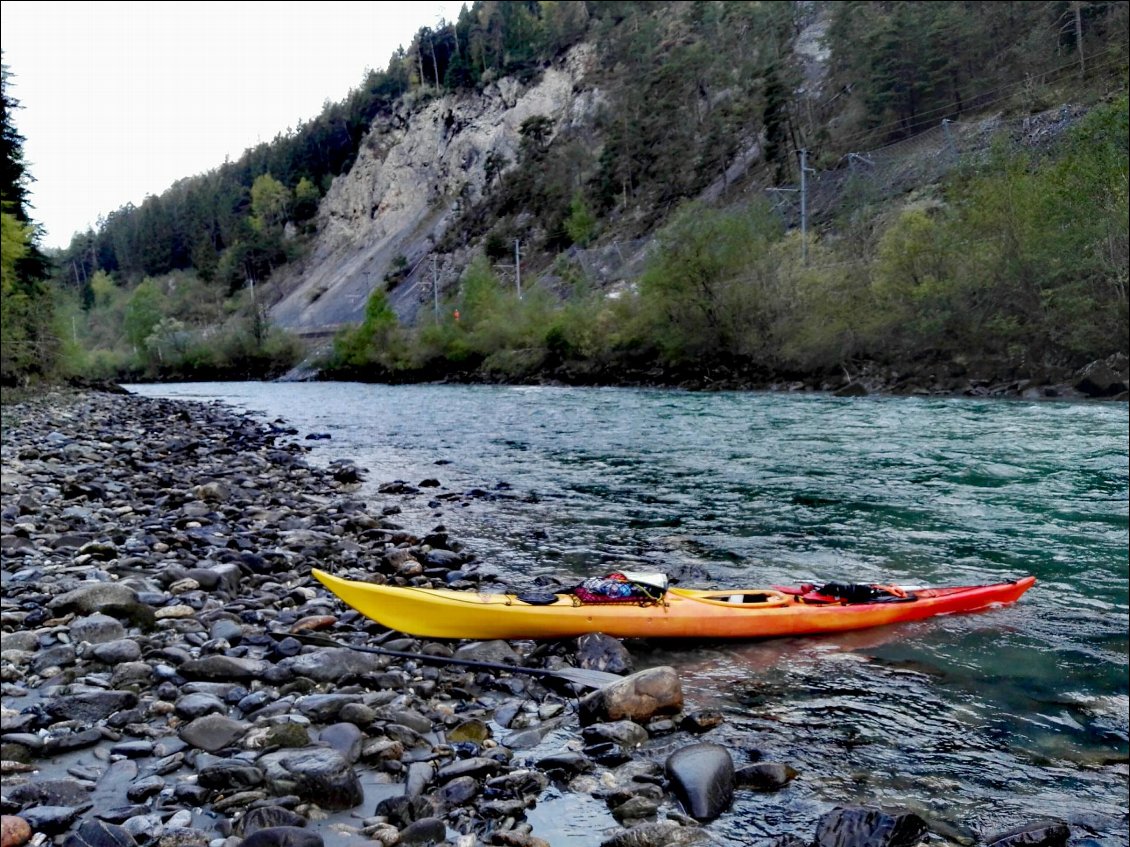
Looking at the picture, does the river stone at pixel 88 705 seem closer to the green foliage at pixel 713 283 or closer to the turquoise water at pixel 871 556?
the turquoise water at pixel 871 556

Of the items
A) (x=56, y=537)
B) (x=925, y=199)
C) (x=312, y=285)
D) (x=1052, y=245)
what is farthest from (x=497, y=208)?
(x=56, y=537)

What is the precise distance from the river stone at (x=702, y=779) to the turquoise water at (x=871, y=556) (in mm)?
91

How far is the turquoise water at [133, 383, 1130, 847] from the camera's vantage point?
3668mm

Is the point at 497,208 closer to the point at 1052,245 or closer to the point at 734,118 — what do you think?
the point at 734,118

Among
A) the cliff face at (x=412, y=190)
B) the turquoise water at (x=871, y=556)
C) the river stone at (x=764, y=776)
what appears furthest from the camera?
the cliff face at (x=412, y=190)

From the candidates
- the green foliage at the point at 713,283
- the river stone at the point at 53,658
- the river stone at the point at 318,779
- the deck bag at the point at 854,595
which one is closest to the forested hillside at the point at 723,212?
the green foliage at the point at 713,283

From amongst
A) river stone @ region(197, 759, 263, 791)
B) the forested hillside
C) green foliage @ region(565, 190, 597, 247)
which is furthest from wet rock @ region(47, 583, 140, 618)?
green foliage @ region(565, 190, 597, 247)

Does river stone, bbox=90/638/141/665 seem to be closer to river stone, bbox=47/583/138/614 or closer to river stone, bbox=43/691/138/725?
river stone, bbox=43/691/138/725

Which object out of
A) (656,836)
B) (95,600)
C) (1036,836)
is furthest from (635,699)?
(95,600)

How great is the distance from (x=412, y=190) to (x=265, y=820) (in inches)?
3764

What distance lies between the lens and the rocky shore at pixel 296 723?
2.88 meters

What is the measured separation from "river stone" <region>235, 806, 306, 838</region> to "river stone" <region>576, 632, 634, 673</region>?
2.40 m

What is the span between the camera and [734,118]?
64.8 m

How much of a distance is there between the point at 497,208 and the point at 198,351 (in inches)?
1249
